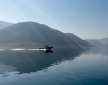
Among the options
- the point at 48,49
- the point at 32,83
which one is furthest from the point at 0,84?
the point at 48,49

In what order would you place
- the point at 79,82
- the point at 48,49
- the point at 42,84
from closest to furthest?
the point at 42,84 < the point at 79,82 < the point at 48,49

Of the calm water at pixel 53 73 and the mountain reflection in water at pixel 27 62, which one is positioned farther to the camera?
the mountain reflection in water at pixel 27 62

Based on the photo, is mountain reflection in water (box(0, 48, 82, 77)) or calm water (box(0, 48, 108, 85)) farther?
mountain reflection in water (box(0, 48, 82, 77))

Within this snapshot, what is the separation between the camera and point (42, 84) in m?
32.8

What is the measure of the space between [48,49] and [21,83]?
133738 millimetres

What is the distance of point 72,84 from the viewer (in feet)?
110

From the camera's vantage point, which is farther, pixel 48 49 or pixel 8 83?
pixel 48 49

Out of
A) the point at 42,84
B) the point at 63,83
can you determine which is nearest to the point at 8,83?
the point at 42,84

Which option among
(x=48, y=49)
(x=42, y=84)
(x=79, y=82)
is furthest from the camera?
(x=48, y=49)

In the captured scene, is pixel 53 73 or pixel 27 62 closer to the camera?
pixel 53 73

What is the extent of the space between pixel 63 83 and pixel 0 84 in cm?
1712

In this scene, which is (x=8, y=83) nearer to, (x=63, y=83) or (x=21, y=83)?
(x=21, y=83)

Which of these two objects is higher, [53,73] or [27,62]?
[27,62]

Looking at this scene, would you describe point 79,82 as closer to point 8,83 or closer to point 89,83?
point 89,83
